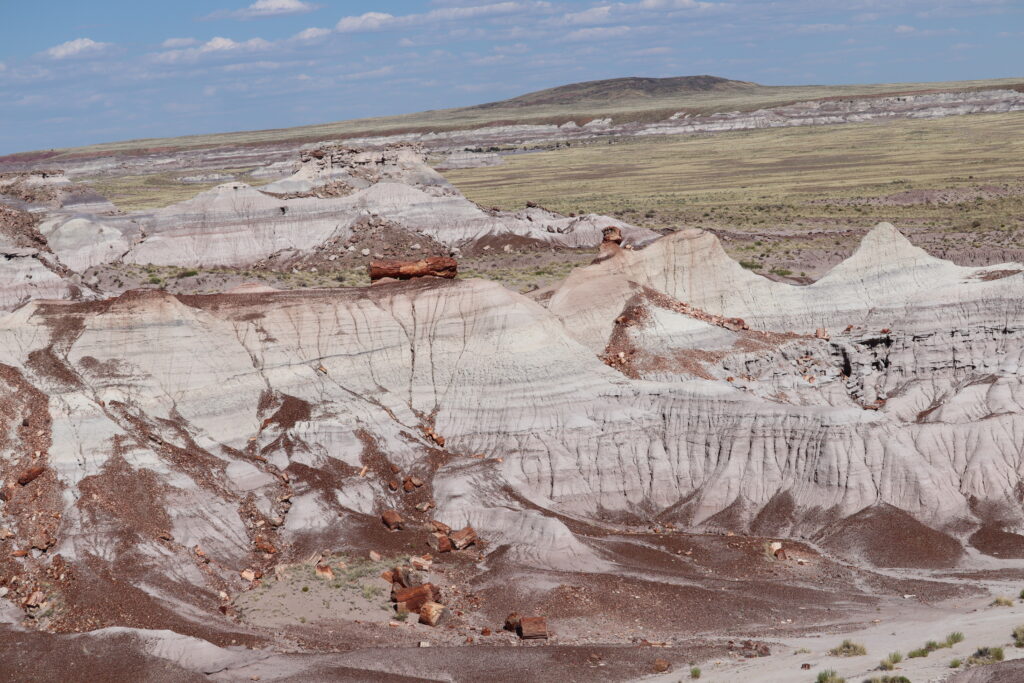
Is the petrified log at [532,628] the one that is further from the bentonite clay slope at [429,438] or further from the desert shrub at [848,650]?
the desert shrub at [848,650]

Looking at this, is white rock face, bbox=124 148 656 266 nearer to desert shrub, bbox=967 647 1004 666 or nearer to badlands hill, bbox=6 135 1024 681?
badlands hill, bbox=6 135 1024 681

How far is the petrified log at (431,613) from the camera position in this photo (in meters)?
26.6

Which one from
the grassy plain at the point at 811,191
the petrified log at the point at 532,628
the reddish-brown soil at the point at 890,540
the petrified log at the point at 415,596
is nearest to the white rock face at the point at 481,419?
the reddish-brown soil at the point at 890,540

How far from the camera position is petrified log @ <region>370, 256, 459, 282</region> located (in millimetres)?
43875

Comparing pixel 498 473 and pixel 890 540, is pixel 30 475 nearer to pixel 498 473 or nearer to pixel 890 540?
pixel 498 473

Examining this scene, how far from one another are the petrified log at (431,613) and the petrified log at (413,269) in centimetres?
1890

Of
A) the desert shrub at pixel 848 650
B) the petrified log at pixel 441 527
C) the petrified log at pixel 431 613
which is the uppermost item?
the petrified log at pixel 441 527

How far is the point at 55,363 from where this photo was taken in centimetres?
3422

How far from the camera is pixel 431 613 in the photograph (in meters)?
26.7

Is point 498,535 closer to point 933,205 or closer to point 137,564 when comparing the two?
point 137,564

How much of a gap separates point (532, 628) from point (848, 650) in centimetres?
717

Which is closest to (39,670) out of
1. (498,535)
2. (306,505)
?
(306,505)

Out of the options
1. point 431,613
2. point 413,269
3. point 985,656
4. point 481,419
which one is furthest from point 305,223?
point 985,656

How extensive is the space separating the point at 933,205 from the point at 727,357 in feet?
260
